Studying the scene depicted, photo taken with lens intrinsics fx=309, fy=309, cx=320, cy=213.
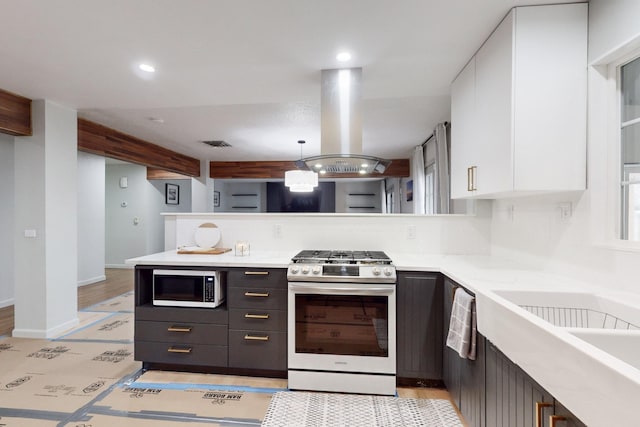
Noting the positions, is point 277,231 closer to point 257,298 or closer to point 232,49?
point 257,298

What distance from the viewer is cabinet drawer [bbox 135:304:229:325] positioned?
2.30 m

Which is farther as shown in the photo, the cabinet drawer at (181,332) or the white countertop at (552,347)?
the cabinet drawer at (181,332)

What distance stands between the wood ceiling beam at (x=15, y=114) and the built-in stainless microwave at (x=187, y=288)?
2.10 meters

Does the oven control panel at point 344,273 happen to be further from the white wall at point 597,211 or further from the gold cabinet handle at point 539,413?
the gold cabinet handle at point 539,413

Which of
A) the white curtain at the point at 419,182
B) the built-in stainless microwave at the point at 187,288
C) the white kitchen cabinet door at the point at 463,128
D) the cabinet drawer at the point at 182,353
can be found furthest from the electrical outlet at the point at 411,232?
the white curtain at the point at 419,182

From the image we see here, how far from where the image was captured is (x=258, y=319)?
2.27m

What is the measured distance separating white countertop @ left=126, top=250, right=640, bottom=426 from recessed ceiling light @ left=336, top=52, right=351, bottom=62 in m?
1.50

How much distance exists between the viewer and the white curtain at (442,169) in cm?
377

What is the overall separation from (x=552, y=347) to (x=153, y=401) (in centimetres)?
230

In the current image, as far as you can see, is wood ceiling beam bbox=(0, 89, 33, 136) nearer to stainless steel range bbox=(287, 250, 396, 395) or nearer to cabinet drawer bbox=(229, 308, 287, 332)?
cabinet drawer bbox=(229, 308, 287, 332)

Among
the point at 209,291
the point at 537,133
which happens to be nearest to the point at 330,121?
the point at 537,133

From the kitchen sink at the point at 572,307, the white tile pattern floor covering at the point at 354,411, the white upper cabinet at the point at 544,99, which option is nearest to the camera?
the kitchen sink at the point at 572,307

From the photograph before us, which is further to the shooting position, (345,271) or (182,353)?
(182,353)

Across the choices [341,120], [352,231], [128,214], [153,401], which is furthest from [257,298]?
[128,214]
